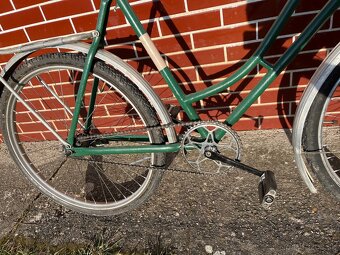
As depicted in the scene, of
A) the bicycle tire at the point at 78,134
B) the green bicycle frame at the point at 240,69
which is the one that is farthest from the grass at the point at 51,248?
the green bicycle frame at the point at 240,69

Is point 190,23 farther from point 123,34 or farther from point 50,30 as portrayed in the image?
point 50,30

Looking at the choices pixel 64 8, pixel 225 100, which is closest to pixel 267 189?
pixel 225 100

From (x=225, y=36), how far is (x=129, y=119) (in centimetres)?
98

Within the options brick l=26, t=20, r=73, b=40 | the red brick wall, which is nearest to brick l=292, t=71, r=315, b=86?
the red brick wall

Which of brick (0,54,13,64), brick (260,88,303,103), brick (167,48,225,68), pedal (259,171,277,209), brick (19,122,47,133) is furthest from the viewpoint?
brick (19,122,47,133)

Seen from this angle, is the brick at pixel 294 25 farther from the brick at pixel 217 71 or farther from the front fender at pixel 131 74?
the front fender at pixel 131 74

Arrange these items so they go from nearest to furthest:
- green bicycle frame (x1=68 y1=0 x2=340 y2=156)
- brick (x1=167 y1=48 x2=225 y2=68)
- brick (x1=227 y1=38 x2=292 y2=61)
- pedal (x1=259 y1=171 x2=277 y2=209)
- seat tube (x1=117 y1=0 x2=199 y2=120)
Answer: green bicycle frame (x1=68 y1=0 x2=340 y2=156) < seat tube (x1=117 y1=0 x2=199 y2=120) < pedal (x1=259 y1=171 x2=277 y2=209) < brick (x1=227 y1=38 x2=292 y2=61) < brick (x1=167 y1=48 x2=225 y2=68)

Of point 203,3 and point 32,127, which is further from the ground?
point 203,3

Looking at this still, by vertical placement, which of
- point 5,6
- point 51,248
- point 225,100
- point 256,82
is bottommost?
point 51,248

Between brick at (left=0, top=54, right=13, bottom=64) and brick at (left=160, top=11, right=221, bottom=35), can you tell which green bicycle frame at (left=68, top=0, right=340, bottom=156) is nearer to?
brick at (left=160, top=11, right=221, bottom=35)

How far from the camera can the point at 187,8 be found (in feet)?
6.69

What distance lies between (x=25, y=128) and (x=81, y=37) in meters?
1.47

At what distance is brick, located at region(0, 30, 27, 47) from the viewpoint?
91.2 inches

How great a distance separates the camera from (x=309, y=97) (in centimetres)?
169
